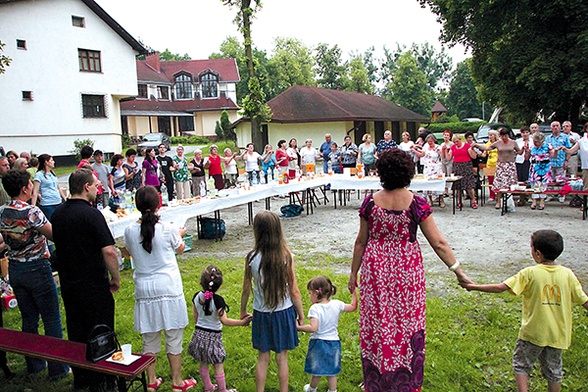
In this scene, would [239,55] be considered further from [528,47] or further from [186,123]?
[528,47]

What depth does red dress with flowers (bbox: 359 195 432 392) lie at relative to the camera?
3.31 m

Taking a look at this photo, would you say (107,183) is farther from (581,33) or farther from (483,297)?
(581,33)

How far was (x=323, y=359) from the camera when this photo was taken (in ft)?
12.3

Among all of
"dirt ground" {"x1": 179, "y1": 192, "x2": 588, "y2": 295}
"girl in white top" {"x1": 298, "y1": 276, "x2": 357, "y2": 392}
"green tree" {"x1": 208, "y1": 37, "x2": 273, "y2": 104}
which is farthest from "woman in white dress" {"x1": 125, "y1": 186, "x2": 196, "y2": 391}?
"green tree" {"x1": 208, "y1": 37, "x2": 273, "y2": 104}

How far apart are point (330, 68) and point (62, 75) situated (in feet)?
109

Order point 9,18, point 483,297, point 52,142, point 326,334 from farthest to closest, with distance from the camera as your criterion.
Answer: point 52,142, point 9,18, point 483,297, point 326,334

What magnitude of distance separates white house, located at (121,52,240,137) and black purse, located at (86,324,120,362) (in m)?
40.5

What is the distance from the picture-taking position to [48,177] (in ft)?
25.2

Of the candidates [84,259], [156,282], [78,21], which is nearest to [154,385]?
[156,282]

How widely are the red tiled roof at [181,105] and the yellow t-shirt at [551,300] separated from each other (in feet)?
139

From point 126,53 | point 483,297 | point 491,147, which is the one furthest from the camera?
point 126,53

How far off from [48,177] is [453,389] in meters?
6.59

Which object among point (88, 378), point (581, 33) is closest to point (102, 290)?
point (88, 378)

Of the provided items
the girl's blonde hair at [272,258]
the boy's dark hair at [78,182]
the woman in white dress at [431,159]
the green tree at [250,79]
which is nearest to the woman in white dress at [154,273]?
the boy's dark hair at [78,182]
